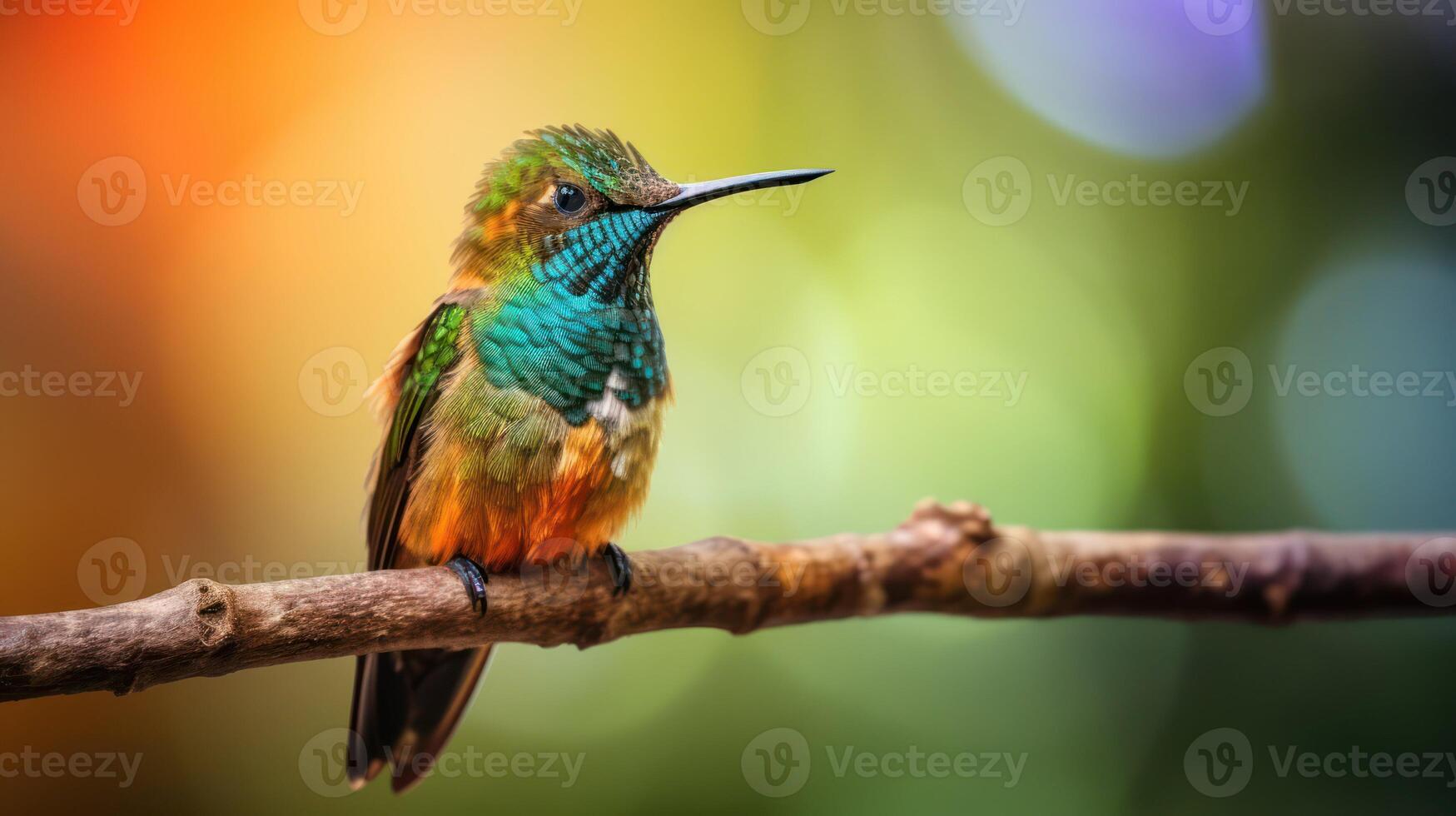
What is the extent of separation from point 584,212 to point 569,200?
42 millimetres

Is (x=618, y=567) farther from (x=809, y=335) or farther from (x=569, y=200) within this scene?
(x=809, y=335)

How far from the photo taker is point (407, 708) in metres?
2.07

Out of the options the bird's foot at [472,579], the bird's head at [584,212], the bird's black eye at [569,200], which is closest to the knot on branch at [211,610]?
the bird's foot at [472,579]

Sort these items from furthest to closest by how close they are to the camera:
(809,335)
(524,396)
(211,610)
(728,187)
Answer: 1. (809,335)
2. (728,187)
3. (524,396)
4. (211,610)

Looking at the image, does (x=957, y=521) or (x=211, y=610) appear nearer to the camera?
(x=211, y=610)

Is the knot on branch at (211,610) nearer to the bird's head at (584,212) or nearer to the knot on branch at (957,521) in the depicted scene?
the bird's head at (584,212)

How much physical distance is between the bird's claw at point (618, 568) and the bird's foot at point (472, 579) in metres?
0.24

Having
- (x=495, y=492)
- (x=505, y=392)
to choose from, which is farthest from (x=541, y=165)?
(x=495, y=492)

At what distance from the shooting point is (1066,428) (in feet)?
9.23

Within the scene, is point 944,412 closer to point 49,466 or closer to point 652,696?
point 652,696

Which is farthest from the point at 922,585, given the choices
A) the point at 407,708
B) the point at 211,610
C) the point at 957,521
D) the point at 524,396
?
the point at 211,610

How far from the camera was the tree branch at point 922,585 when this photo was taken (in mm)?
1550

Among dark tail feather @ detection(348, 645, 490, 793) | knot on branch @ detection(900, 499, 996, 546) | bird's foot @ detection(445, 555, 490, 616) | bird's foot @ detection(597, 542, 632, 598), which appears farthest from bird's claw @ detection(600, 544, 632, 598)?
knot on branch @ detection(900, 499, 996, 546)

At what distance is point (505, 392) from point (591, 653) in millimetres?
1158
